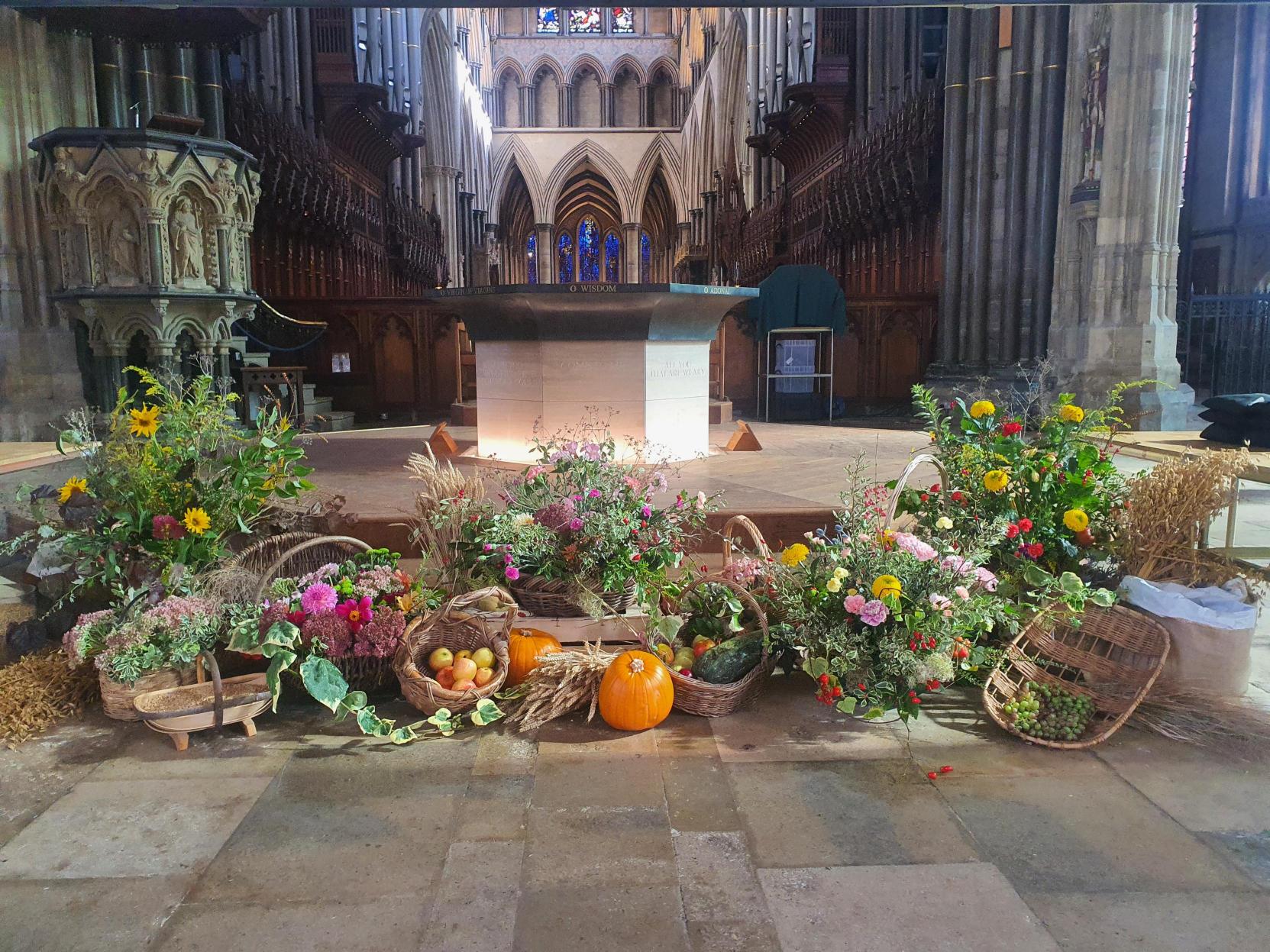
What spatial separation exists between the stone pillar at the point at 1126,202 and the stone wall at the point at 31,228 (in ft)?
32.9

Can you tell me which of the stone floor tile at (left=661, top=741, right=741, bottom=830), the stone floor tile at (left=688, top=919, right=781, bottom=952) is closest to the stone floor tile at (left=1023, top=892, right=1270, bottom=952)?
the stone floor tile at (left=688, top=919, right=781, bottom=952)

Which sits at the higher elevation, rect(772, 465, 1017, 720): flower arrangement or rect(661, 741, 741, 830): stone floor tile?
rect(772, 465, 1017, 720): flower arrangement

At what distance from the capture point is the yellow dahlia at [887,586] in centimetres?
294

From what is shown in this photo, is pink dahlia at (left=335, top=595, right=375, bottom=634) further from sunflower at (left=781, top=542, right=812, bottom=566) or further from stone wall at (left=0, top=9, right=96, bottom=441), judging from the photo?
stone wall at (left=0, top=9, right=96, bottom=441)

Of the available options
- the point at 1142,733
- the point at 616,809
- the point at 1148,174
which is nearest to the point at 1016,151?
the point at 1148,174

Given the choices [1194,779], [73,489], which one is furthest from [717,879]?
[73,489]

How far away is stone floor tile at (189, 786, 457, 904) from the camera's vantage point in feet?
6.81

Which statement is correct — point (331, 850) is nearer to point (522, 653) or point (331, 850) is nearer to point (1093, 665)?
point (522, 653)

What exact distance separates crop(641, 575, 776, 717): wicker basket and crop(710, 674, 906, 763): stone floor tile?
0.04m

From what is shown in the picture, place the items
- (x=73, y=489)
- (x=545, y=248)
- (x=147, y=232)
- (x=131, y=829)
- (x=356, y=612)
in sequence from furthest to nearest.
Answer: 1. (x=545, y=248)
2. (x=147, y=232)
3. (x=73, y=489)
4. (x=356, y=612)
5. (x=131, y=829)

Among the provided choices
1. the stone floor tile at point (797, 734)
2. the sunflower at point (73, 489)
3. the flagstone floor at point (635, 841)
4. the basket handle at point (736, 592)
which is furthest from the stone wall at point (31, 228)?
the stone floor tile at point (797, 734)

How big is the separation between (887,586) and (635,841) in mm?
1167

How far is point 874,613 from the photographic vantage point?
2.91 metres

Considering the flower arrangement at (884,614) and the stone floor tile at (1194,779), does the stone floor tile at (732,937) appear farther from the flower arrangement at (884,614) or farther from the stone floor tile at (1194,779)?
the stone floor tile at (1194,779)
